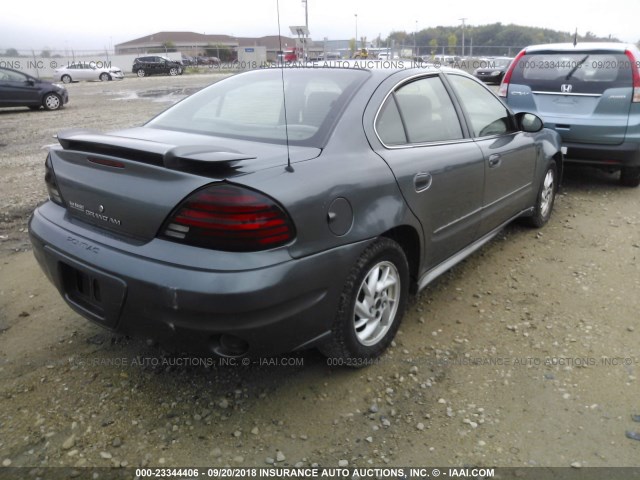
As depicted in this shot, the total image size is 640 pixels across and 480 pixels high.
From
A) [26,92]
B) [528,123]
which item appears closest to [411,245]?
[528,123]

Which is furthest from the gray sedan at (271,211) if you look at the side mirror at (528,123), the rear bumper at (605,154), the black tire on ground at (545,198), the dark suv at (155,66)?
the dark suv at (155,66)

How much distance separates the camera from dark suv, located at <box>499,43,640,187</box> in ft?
18.9

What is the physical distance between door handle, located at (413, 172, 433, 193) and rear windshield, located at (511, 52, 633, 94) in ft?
13.6

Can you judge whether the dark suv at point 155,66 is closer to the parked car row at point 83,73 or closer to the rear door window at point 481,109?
the parked car row at point 83,73

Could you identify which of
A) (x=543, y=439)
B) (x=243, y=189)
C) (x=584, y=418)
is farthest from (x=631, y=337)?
(x=243, y=189)

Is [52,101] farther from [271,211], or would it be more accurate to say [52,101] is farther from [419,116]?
[271,211]

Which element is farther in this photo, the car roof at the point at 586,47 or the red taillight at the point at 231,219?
the car roof at the point at 586,47

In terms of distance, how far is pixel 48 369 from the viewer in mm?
2781

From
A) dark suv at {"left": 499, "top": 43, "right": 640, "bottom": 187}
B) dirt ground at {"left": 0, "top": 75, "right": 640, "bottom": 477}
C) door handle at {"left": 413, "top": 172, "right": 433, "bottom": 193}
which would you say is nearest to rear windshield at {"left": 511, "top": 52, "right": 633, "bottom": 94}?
dark suv at {"left": 499, "top": 43, "right": 640, "bottom": 187}

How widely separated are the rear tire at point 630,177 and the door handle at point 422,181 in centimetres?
439

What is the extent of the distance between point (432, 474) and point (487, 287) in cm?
193

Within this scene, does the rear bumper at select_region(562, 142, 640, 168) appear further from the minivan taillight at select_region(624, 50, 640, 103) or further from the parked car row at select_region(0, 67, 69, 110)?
the parked car row at select_region(0, 67, 69, 110)

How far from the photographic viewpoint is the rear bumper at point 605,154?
5758 millimetres

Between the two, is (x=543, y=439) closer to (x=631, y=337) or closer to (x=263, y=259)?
(x=631, y=337)
